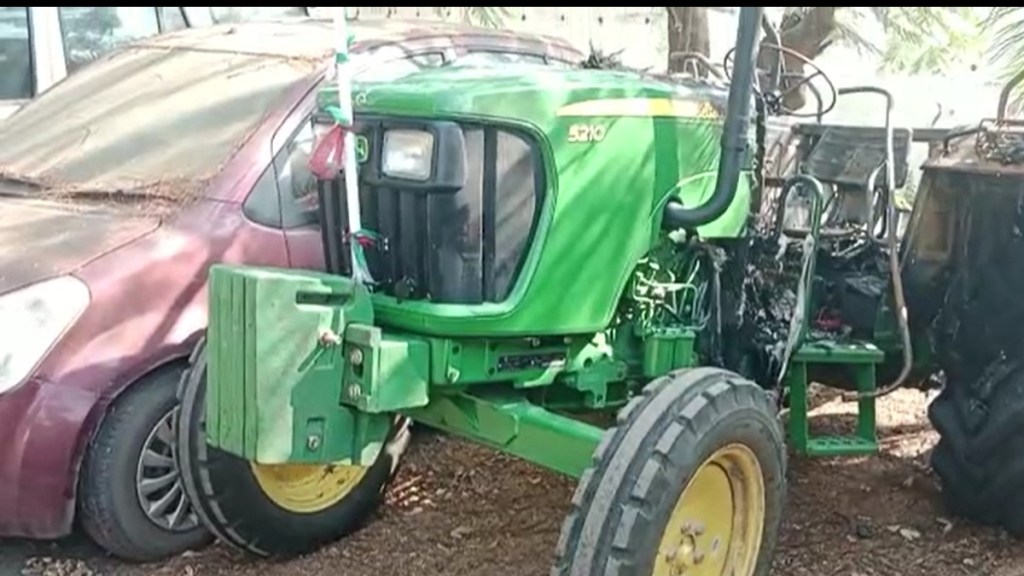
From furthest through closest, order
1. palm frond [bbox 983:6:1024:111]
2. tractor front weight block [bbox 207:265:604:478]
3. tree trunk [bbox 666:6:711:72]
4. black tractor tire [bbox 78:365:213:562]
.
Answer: tree trunk [bbox 666:6:711:72] < palm frond [bbox 983:6:1024:111] < black tractor tire [bbox 78:365:213:562] < tractor front weight block [bbox 207:265:604:478]

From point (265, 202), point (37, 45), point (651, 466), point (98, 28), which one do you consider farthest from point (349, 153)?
point (98, 28)

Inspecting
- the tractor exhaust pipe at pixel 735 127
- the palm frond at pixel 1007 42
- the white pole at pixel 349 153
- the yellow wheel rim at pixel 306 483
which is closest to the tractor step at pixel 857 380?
the tractor exhaust pipe at pixel 735 127

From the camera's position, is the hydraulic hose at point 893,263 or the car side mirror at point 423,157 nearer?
the car side mirror at point 423,157

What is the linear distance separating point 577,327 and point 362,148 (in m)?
0.80

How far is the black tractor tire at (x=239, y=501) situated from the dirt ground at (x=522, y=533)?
9 cm

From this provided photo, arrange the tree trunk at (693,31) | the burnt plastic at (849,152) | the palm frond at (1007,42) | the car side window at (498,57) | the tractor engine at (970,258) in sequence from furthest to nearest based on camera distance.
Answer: the tree trunk at (693,31), the car side window at (498,57), the burnt plastic at (849,152), the palm frond at (1007,42), the tractor engine at (970,258)

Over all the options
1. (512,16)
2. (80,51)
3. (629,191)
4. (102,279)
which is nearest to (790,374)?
(629,191)

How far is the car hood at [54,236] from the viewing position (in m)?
4.16

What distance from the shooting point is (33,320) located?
13.4 ft

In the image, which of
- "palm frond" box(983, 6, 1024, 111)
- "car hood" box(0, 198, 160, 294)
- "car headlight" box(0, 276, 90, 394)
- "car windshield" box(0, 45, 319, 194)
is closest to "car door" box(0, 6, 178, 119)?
"car windshield" box(0, 45, 319, 194)

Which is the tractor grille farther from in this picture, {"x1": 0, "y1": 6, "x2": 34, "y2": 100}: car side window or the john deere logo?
{"x1": 0, "y1": 6, "x2": 34, "y2": 100}: car side window

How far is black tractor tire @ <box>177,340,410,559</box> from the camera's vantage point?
3.93 metres

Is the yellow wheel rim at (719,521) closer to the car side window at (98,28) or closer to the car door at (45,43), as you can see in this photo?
the car door at (45,43)

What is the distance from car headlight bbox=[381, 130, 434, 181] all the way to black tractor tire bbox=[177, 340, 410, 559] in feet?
2.68
